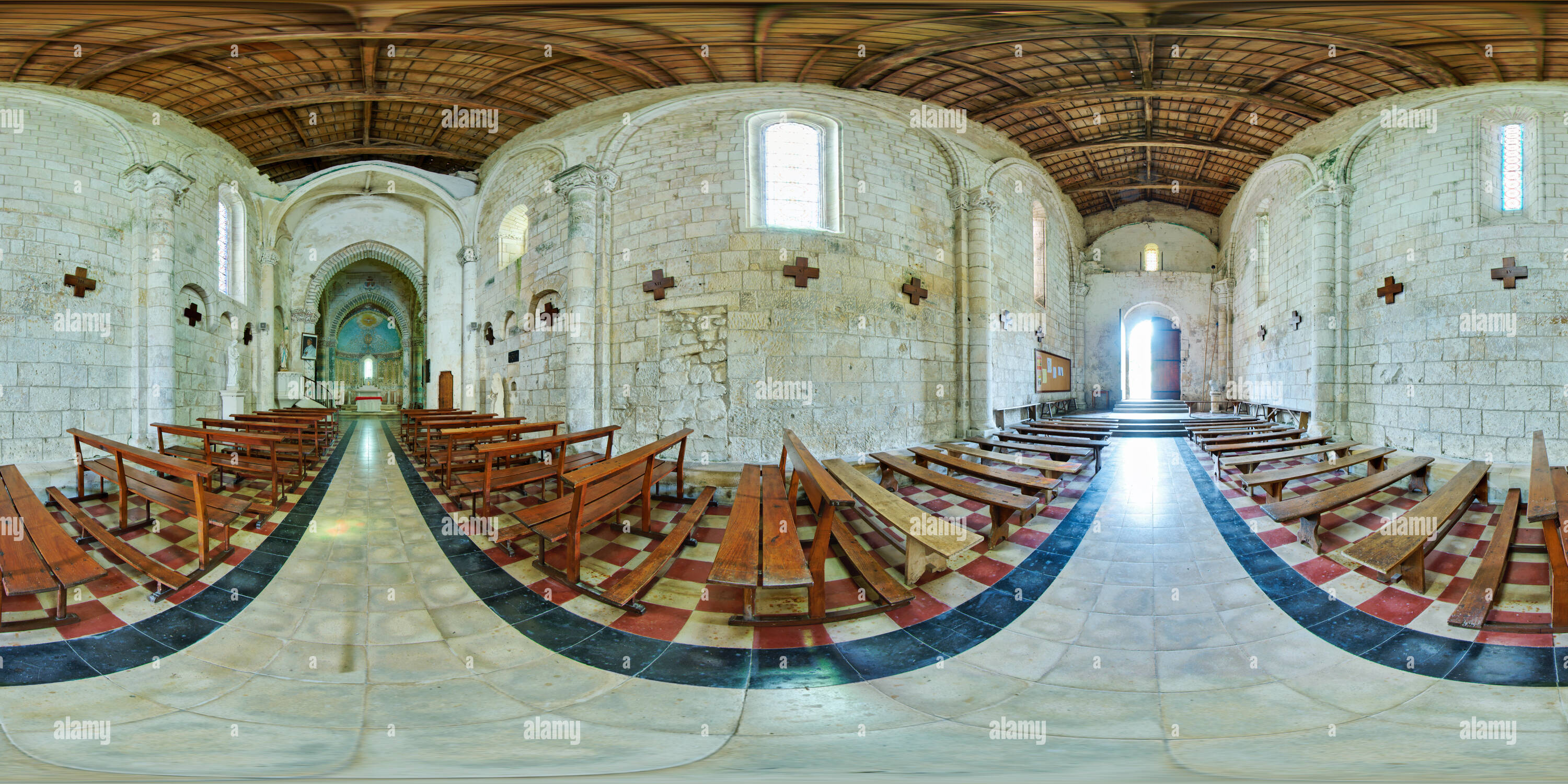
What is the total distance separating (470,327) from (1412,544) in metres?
14.3

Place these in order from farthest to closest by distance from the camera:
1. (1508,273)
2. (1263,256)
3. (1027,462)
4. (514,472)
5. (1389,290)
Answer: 1. (1263,256)
2. (1389,290)
3. (1508,273)
4. (1027,462)
5. (514,472)

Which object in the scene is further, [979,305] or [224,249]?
[224,249]

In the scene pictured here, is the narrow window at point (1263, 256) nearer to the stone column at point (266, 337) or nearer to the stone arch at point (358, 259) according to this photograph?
the stone arch at point (358, 259)

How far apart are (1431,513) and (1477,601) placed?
940mm

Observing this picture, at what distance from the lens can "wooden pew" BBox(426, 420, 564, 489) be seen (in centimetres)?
629

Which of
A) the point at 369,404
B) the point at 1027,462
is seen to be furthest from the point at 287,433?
the point at 369,404

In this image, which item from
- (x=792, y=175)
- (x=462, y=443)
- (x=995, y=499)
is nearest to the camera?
(x=995, y=499)

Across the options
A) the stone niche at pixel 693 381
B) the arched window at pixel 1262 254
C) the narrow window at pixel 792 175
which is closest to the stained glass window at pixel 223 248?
the stone niche at pixel 693 381

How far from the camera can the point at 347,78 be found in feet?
25.9

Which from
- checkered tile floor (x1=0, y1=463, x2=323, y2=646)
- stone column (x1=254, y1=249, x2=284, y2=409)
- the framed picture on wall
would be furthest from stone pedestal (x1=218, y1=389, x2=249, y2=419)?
the framed picture on wall

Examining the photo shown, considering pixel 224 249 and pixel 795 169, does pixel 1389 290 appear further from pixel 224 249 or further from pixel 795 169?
pixel 224 249

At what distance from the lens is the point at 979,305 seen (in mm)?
9078

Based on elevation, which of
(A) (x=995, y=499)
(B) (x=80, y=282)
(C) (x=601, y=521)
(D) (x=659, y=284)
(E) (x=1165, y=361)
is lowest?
(C) (x=601, y=521)

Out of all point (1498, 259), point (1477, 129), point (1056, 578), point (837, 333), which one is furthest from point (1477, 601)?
point (1477, 129)
